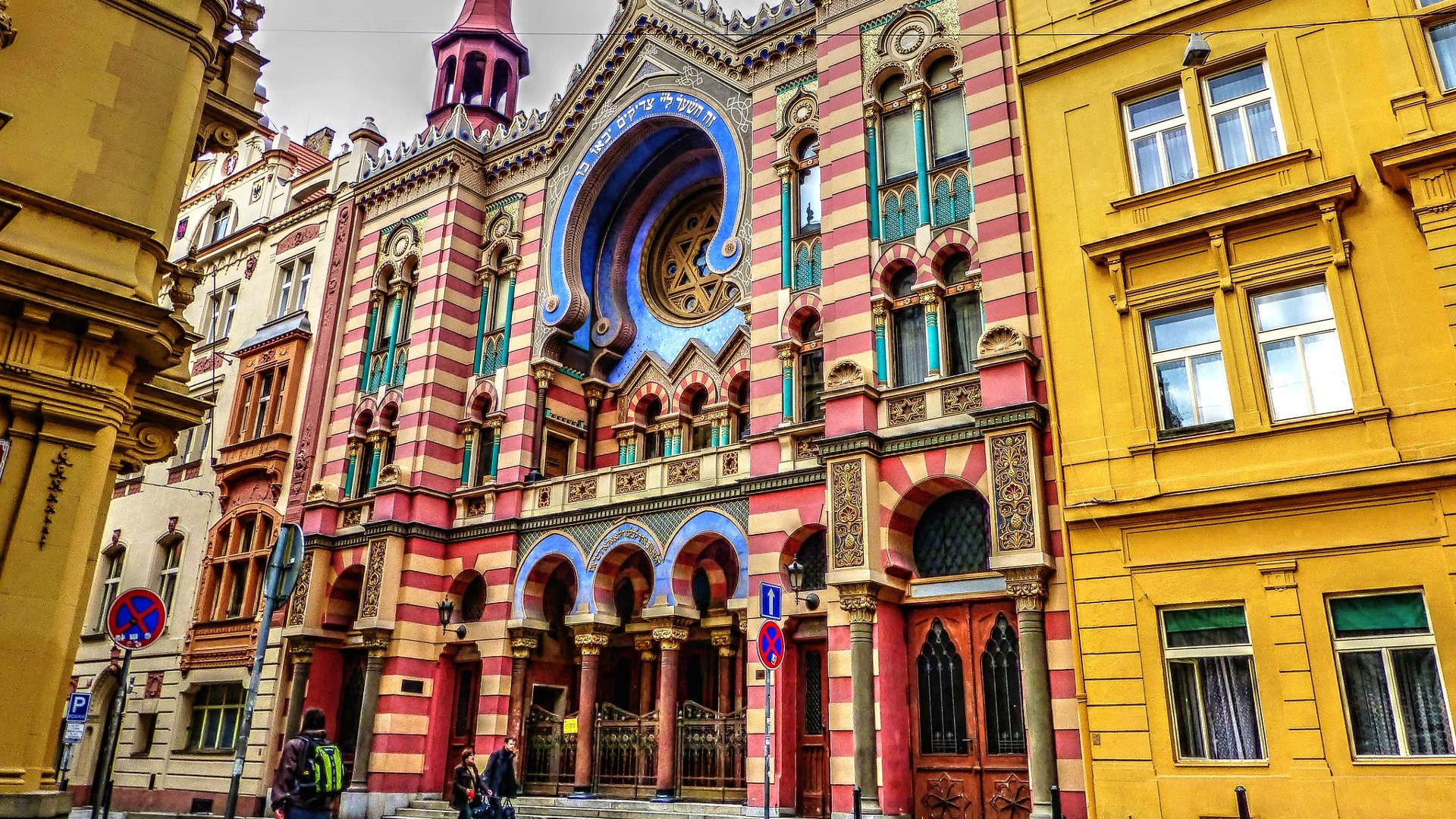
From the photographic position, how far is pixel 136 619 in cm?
1072

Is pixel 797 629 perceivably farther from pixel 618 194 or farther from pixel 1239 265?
pixel 618 194

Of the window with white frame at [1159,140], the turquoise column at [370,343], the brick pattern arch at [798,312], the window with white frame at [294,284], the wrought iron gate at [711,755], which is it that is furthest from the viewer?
the window with white frame at [294,284]

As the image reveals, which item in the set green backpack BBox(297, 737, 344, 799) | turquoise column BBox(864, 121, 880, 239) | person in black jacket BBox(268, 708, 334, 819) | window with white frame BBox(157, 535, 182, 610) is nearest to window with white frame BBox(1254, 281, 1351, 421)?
turquoise column BBox(864, 121, 880, 239)

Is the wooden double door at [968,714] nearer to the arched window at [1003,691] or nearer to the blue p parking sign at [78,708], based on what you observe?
the arched window at [1003,691]

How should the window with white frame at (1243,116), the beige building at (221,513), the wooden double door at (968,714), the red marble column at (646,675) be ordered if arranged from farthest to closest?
the beige building at (221,513)
the red marble column at (646,675)
the wooden double door at (968,714)
the window with white frame at (1243,116)

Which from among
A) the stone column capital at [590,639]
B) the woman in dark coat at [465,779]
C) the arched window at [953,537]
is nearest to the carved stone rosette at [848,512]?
the arched window at [953,537]

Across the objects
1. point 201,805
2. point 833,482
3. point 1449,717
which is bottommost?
point 201,805

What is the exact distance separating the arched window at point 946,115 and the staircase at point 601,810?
12.6 metres

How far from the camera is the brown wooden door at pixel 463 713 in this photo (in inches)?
897

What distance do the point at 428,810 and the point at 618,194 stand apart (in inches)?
618

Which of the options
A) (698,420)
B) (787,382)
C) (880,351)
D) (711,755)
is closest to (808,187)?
(787,382)

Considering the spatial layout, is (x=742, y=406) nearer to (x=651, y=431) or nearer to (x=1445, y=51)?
(x=651, y=431)

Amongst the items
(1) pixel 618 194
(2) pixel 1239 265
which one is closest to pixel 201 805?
(1) pixel 618 194

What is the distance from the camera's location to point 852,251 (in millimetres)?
18734
